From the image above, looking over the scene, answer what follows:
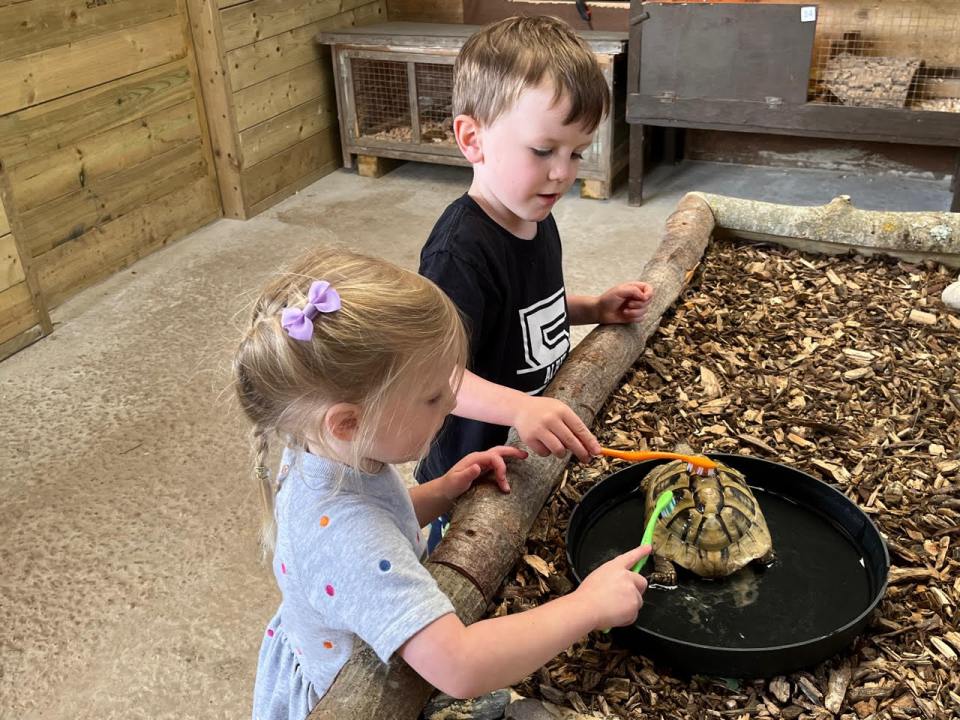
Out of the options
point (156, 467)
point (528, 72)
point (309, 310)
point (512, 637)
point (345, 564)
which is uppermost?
point (528, 72)

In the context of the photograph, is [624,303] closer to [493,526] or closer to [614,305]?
[614,305]

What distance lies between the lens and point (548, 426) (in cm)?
Result: 142

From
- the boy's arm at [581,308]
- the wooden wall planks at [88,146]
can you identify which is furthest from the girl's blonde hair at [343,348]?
the wooden wall planks at [88,146]

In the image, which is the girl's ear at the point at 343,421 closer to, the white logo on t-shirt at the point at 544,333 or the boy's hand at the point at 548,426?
the boy's hand at the point at 548,426

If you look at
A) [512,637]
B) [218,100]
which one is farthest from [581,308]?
[218,100]

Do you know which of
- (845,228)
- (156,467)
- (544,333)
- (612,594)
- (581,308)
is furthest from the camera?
(156,467)

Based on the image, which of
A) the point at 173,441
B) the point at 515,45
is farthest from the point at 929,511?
the point at 173,441

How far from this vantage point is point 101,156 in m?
4.14

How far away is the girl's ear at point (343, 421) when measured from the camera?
3.30 feet

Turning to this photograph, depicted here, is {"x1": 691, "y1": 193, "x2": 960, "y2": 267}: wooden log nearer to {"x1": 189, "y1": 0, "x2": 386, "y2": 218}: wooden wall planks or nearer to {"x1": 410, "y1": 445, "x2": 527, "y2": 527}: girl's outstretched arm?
{"x1": 410, "y1": 445, "x2": 527, "y2": 527}: girl's outstretched arm

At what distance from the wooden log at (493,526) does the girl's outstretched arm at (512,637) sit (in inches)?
4.7

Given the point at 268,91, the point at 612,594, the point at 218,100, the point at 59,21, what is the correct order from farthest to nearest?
the point at 268,91
the point at 218,100
the point at 59,21
the point at 612,594

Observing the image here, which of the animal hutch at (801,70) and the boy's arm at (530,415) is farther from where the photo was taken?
the animal hutch at (801,70)

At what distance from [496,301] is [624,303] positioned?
583mm
